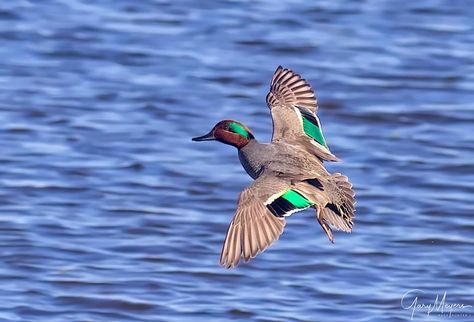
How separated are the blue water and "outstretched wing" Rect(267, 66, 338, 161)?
1.57 m

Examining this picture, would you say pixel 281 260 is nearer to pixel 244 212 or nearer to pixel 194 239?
pixel 194 239

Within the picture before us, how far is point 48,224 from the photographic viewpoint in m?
9.21

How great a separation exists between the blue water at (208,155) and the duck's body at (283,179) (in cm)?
162

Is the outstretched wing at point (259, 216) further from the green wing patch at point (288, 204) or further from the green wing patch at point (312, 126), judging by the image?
the green wing patch at point (312, 126)

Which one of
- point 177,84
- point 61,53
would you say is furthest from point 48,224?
point 61,53

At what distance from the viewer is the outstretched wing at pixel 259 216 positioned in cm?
549

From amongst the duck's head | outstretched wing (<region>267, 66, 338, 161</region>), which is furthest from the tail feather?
the duck's head

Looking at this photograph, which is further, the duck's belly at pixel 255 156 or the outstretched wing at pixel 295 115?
the outstretched wing at pixel 295 115

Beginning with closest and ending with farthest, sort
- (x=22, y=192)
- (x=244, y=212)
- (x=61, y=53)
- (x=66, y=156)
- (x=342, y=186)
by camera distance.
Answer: (x=244, y=212), (x=342, y=186), (x=22, y=192), (x=66, y=156), (x=61, y=53)

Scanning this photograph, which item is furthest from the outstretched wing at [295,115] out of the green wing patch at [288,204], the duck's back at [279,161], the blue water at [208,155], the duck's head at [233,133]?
the blue water at [208,155]

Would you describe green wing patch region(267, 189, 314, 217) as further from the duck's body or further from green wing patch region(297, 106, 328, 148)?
green wing patch region(297, 106, 328, 148)

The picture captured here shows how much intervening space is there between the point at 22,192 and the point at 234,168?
157cm
